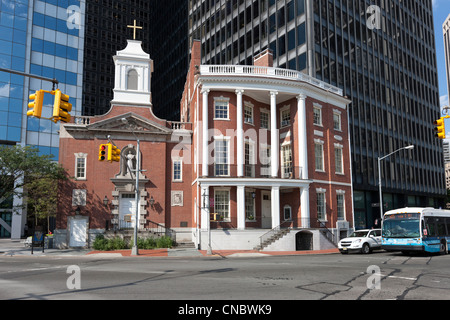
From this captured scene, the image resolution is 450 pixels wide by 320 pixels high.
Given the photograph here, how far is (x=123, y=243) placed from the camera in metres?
29.3

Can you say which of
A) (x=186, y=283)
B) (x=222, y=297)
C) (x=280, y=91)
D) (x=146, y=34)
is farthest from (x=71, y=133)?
(x=146, y=34)

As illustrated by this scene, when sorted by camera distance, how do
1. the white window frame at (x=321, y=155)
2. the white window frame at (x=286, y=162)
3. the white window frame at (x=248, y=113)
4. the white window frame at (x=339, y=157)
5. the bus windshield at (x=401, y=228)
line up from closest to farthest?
1. the bus windshield at (x=401, y=228)
2. the white window frame at (x=248, y=113)
3. the white window frame at (x=286, y=162)
4. the white window frame at (x=321, y=155)
5. the white window frame at (x=339, y=157)

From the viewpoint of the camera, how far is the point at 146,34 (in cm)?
10562

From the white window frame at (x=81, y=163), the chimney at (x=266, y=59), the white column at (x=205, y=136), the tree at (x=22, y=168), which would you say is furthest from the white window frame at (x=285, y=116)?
the tree at (x=22, y=168)

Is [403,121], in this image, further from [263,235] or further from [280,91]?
[263,235]

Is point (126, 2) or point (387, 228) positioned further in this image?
point (126, 2)

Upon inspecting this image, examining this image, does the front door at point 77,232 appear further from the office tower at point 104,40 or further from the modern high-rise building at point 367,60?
the office tower at point 104,40

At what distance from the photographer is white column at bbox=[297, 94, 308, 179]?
31734 mm

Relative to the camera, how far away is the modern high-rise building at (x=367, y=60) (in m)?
46.8

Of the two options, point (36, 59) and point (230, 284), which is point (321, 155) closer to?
point (230, 284)

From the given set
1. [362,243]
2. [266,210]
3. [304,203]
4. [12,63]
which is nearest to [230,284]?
[362,243]

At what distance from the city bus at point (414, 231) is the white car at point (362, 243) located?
2.16m

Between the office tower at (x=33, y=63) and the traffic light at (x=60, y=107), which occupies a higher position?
the office tower at (x=33, y=63)
